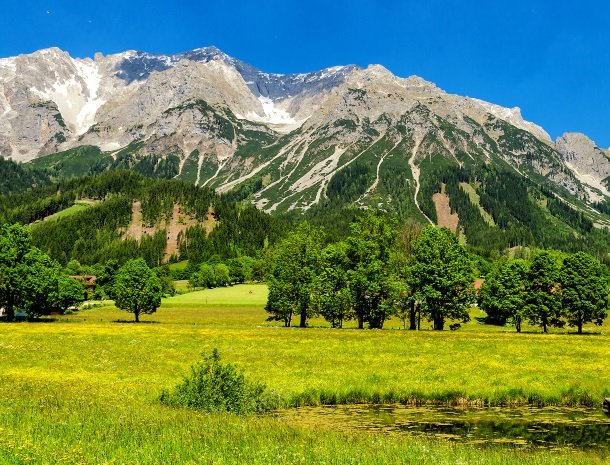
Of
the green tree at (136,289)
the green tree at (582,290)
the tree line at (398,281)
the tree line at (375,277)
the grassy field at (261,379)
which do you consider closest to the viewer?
the grassy field at (261,379)

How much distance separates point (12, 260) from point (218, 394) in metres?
73.5

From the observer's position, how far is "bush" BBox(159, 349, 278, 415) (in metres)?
29.5

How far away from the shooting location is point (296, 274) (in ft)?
272

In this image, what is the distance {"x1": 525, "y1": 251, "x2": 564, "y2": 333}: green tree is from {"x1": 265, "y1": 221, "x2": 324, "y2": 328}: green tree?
3591 centimetres

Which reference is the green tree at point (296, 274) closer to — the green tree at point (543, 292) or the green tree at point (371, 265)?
the green tree at point (371, 265)

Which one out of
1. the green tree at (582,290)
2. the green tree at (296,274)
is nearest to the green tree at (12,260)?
the green tree at (296,274)

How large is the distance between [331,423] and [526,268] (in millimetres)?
79170

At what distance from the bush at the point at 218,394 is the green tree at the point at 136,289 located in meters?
71.2

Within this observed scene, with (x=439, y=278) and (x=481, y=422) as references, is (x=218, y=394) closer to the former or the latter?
(x=481, y=422)

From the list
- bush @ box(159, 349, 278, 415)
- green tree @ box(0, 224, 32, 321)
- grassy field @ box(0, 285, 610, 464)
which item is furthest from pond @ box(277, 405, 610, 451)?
green tree @ box(0, 224, 32, 321)

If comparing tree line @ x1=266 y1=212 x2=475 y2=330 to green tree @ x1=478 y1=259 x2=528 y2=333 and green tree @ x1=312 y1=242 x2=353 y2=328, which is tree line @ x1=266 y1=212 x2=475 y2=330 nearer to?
green tree @ x1=312 y1=242 x2=353 y2=328

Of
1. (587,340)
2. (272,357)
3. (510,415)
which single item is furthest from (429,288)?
(510,415)

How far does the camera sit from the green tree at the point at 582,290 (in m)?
82.1

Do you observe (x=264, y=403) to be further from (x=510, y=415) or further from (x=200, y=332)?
(x=200, y=332)
